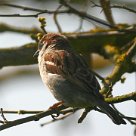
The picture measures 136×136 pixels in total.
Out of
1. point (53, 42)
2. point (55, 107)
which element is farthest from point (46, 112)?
point (53, 42)

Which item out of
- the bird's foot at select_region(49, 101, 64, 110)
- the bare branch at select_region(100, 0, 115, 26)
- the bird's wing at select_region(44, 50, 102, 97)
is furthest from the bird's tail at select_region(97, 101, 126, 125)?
the bare branch at select_region(100, 0, 115, 26)

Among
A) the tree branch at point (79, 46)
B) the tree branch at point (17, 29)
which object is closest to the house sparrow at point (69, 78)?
the tree branch at point (79, 46)

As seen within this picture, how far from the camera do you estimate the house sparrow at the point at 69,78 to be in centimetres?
662

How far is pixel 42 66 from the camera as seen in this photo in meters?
7.52

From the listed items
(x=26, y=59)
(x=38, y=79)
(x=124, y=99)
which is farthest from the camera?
(x=38, y=79)

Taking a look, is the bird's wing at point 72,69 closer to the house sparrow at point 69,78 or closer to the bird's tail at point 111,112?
the house sparrow at point 69,78

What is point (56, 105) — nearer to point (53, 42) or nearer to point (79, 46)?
point (53, 42)

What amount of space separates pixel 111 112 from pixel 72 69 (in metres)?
0.97

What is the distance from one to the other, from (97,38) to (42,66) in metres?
1.34

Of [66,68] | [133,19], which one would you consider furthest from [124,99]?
[133,19]

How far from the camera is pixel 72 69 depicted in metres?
7.19

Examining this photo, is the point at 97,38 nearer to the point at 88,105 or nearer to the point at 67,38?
the point at 67,38

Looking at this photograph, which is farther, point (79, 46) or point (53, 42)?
point (79, 46)

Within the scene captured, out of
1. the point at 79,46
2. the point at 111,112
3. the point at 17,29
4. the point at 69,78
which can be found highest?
the point at 17,29
